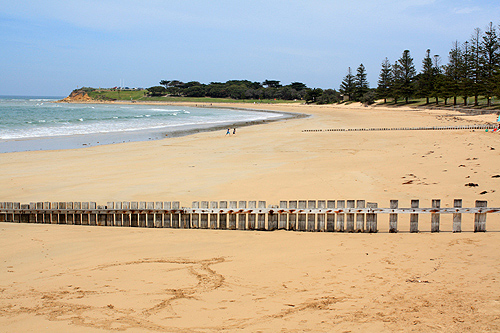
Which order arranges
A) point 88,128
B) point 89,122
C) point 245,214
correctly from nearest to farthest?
point 245,214 < point 88,128 < point 89,122

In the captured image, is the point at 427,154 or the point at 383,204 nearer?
the point at 383,204

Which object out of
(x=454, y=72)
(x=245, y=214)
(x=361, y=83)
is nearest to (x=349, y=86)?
(x=361, y=83)

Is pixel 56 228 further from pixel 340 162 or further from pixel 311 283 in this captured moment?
pixel 340 162

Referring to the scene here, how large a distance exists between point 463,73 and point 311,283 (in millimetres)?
70178

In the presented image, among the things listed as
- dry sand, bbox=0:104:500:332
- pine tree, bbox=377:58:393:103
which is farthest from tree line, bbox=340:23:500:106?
dry sand, bbox=0:104:500:332

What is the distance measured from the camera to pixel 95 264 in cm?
593

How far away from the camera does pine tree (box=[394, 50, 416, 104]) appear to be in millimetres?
84750

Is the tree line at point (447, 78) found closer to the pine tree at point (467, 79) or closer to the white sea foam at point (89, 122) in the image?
the pine tree at point (467, 79)

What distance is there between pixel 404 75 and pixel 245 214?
94.3 m

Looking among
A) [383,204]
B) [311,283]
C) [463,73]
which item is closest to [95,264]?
[311,283]

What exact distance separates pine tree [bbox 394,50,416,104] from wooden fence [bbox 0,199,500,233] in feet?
276

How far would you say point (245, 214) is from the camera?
25.1 feet

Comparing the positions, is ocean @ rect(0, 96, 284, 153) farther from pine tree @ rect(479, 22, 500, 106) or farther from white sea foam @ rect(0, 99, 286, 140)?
pine tree @ rect(479, 22, 500, 106)

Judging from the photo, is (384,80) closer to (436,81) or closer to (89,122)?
(436,81)
